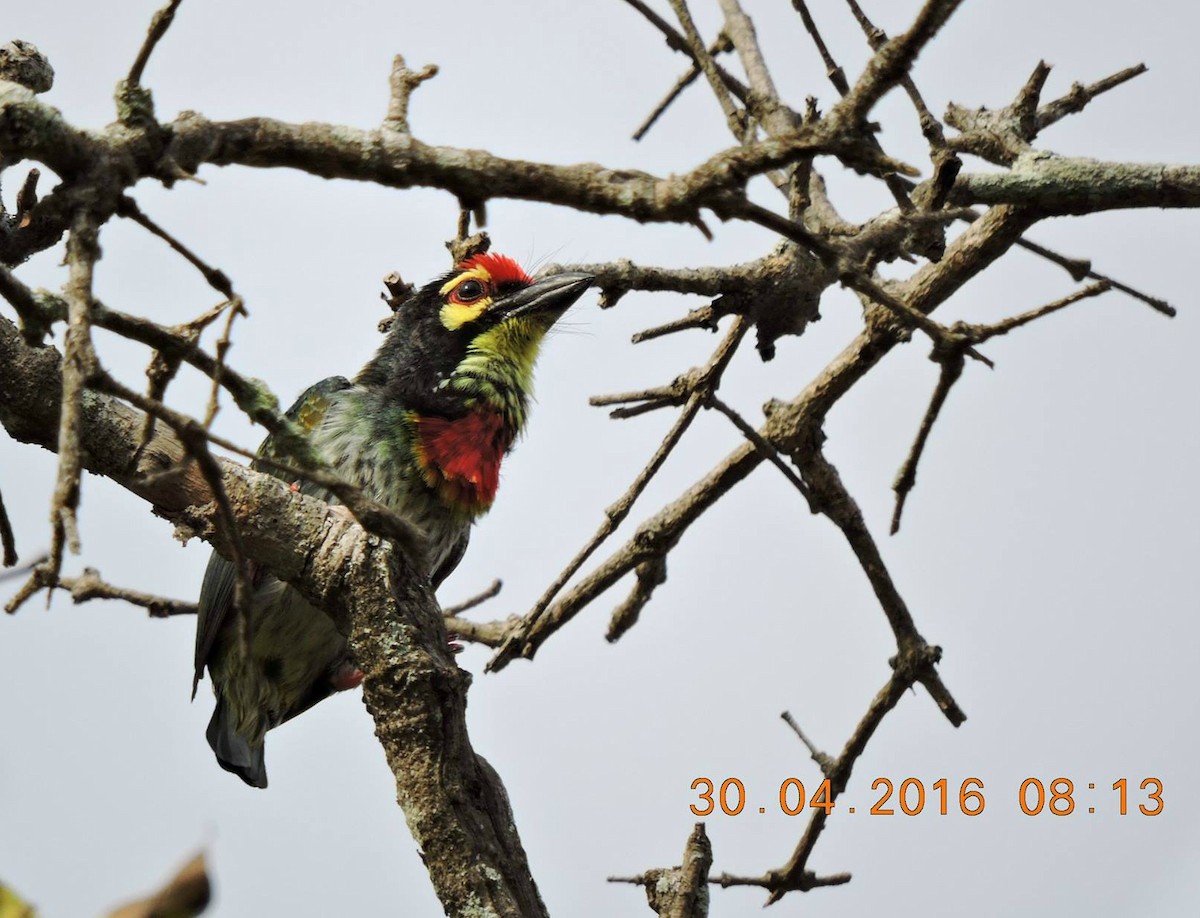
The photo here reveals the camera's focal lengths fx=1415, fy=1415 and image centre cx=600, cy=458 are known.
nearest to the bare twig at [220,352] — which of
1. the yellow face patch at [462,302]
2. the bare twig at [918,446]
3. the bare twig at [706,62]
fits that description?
the bare twig at [918,446]

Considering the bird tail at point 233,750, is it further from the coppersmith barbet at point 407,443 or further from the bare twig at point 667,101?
the bare twig at point 667,101

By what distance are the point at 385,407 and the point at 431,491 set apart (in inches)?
14.6

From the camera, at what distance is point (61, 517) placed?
64.2 inches

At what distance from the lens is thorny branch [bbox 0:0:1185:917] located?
193cm

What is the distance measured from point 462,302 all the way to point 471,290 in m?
0.06

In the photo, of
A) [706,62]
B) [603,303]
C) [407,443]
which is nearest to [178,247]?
[603,303]

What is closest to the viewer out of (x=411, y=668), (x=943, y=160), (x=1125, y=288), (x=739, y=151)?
(x=739, y=151)

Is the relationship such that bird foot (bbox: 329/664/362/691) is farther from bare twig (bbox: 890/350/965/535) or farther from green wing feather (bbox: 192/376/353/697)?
bare twig (bbox: 890/350/965/535)

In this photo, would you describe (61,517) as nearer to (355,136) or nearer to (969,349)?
(355,136)

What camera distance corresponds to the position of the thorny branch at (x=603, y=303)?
6.33 feet

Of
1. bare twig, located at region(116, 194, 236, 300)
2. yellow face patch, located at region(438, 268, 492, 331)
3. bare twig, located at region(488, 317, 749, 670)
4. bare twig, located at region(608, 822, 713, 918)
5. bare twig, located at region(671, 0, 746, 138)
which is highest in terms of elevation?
yellow face patch, located at region(438, 268, 492, 331)

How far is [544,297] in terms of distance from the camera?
4961 millimetres

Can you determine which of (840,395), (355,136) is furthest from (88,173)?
(840,395)

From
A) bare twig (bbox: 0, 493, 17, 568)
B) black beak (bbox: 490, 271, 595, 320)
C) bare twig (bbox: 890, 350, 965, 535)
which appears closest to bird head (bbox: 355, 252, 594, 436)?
black beak (bbox: 490, 271, 595, 320)
